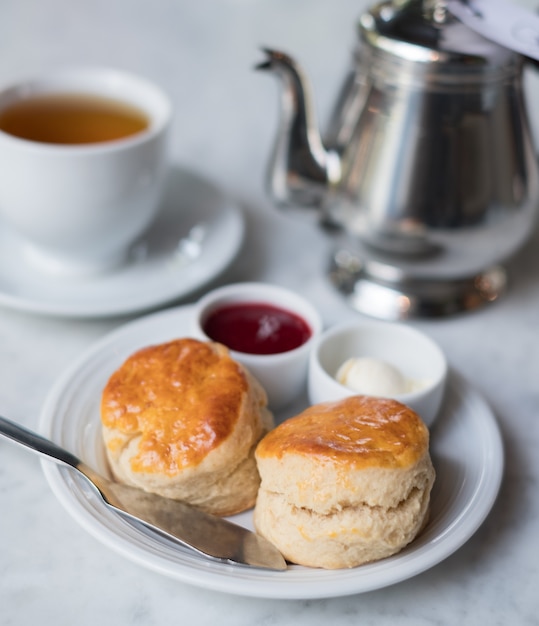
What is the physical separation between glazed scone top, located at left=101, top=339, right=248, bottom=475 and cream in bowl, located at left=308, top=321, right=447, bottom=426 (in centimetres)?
15

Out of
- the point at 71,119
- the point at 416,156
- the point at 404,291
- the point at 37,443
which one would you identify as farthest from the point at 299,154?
the point at 37,443

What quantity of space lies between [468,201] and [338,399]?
0.47 metres

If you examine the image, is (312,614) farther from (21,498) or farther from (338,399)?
(21,498)

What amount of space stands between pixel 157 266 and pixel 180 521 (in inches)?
27.9

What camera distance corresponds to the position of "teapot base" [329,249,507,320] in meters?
1.56

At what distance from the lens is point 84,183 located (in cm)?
145

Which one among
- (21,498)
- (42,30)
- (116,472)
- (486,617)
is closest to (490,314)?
(486,617)

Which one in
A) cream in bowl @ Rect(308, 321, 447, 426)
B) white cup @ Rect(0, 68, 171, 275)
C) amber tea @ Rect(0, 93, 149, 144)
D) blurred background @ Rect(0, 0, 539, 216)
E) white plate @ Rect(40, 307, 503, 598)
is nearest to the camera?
white plate @ Rect(40, 307, 503, 598)

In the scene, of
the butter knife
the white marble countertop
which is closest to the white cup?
the white marble countertop

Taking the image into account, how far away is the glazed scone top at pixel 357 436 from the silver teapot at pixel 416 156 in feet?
1.54

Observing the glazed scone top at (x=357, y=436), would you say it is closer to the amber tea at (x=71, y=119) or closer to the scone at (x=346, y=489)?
the scone at (x=346, y=489)

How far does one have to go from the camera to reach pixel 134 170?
4.89 feet

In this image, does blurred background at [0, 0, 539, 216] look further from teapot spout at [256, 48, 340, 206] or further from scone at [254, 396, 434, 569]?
scone at [254, 396, 434, 569]

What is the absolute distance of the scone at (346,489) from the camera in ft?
3.14
